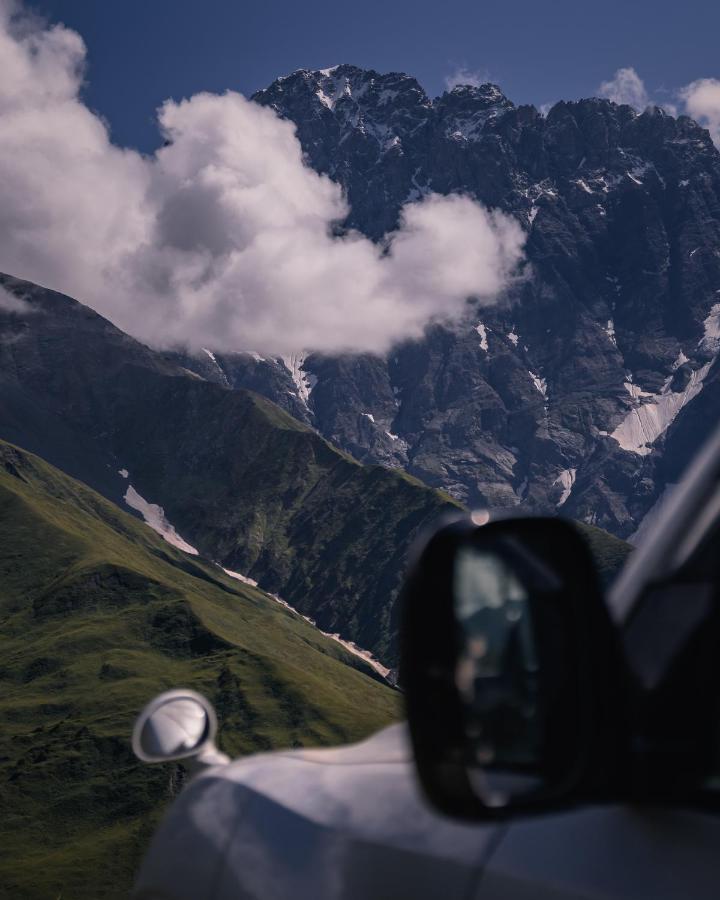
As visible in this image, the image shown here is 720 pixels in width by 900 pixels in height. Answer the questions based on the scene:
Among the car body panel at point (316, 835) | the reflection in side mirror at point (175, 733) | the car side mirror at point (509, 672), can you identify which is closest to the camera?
the car side mirror at point (509, 672)

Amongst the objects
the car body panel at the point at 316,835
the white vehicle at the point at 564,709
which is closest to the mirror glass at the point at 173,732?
the car body panel at the point at 316,835

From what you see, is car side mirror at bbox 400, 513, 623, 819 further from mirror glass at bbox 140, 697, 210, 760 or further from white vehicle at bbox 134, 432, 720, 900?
mirror glass at bbox 140, 697, 210, 760

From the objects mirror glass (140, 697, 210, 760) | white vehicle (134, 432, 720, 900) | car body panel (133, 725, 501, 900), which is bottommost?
mirror glass (140, 697, 210, 760)

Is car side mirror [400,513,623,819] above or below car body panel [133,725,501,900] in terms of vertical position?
above

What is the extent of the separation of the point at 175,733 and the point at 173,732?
1 cm

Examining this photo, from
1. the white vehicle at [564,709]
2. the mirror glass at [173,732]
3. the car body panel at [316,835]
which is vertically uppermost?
the white vehicle at [564,709]

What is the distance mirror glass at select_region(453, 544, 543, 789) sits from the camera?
9.50 feet

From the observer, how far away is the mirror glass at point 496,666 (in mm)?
2896

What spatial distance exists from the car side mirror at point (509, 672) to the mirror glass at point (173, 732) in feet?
11.6

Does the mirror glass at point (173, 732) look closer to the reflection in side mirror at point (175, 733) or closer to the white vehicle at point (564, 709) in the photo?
the reflection in side mirror at point (175, 733)

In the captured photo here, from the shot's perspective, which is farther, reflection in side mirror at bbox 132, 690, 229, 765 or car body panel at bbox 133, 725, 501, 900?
reflection in side mirror at bbox 132, 690, 229, 765

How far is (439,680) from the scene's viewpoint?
2.90 metres

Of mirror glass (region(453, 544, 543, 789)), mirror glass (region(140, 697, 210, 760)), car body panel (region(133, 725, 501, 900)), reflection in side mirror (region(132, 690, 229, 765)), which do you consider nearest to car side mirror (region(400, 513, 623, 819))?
mirror glass (region(453, 544, 543, 789))

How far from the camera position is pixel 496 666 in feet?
9.76
